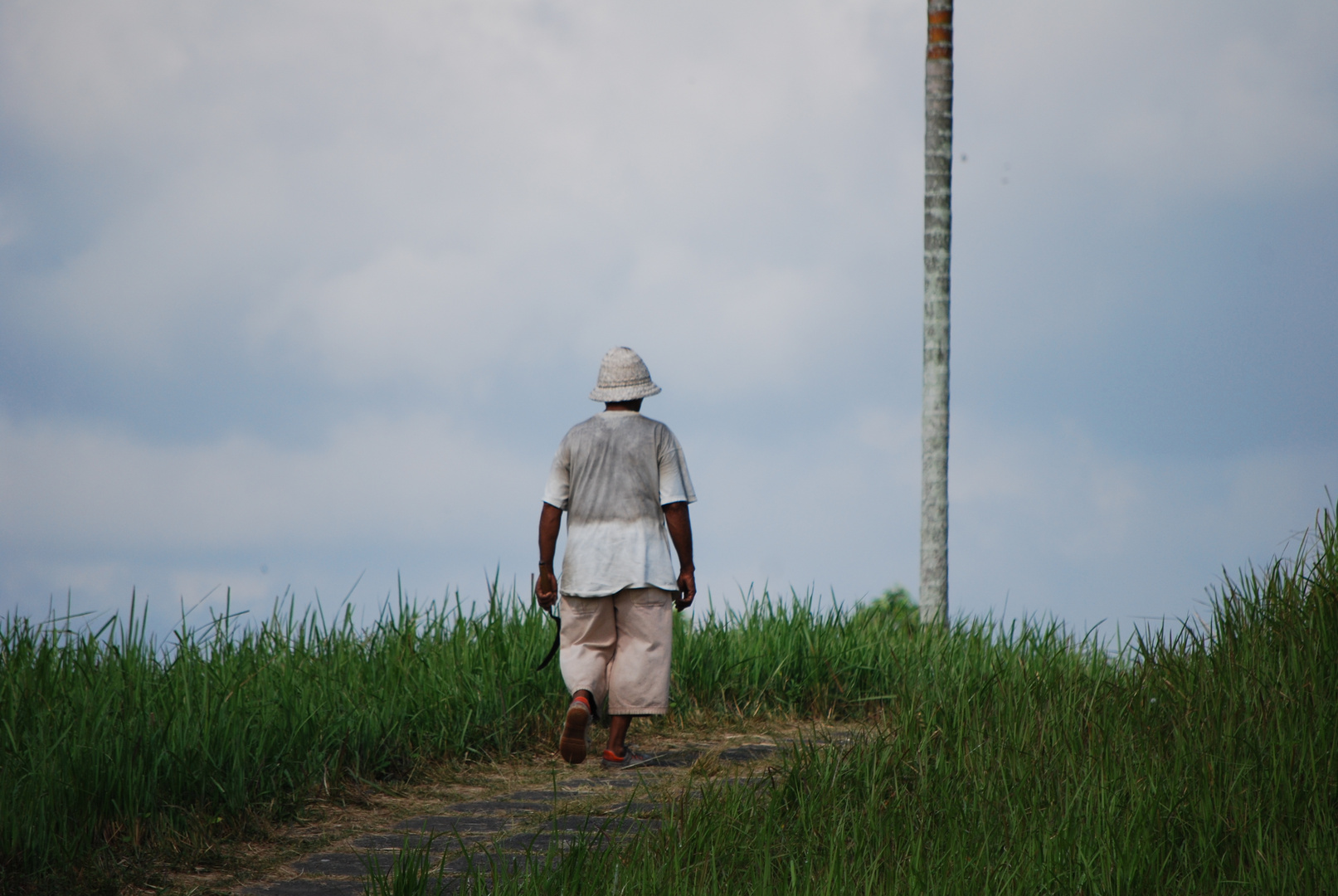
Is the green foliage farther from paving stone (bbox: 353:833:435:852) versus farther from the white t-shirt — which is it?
paving stone (bbox: 353:833:435:852)

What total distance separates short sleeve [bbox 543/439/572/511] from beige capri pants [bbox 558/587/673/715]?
1.99 ft

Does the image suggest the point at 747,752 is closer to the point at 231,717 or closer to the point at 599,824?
the point at 599,824

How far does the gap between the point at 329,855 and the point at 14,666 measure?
2516mm

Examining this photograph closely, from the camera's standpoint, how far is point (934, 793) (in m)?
5.26

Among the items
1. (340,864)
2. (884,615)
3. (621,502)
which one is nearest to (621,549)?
(621,502)

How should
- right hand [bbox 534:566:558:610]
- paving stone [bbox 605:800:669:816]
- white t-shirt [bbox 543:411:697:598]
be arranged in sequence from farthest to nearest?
right hand [bbox 534:566:558:610]
white t-shirt [bbox 543:411:697:598]
paving stone [bbox 605:800:669:816]

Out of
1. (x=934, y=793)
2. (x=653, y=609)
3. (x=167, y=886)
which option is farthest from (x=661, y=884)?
(x=653, y=609)

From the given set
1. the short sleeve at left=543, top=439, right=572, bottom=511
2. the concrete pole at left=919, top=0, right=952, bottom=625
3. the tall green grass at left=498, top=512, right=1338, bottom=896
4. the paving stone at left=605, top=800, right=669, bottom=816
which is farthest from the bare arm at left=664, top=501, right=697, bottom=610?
the concrete pole at left=919, top=0, right=952, bottom=625

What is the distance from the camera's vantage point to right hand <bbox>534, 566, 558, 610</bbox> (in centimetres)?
730

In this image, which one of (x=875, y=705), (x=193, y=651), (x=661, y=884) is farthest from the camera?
(x=875, y=705)

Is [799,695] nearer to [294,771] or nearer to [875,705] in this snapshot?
[875,705]

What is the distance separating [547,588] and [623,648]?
0.61m

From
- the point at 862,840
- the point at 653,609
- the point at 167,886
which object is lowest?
the point at 167,886

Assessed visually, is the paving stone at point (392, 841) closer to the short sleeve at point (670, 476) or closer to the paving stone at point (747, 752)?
the paving stone at point (747, 752)
